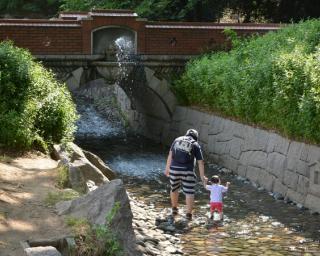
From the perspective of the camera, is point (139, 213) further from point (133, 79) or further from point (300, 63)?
point (133, 79)

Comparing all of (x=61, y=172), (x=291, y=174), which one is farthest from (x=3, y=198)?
(x=291, y=174)

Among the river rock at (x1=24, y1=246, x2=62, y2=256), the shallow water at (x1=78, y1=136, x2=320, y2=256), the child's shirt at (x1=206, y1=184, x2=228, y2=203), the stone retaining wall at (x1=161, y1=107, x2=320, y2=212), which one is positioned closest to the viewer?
the river rock at (x1=24, y1=246, x2=62, y2=256)

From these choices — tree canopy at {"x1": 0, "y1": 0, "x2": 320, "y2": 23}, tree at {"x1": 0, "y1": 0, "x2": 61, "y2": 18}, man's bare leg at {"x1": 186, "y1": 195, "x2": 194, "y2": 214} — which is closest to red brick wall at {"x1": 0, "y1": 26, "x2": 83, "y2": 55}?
tree canopy at {"x1": 0, "y1": 0, "x2": 320, "y2": 23}

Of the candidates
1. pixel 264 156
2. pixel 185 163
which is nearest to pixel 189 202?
pixel 185 163

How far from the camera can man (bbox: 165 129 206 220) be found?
30.8ft

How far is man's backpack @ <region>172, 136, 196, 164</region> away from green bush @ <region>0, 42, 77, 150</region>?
249 cm

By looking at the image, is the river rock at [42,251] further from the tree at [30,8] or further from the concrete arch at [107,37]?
the tree at [30,8]

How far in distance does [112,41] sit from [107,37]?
0.18 metres

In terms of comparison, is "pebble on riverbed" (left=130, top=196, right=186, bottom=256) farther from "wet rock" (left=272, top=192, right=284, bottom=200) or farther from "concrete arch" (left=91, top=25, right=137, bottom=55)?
"concrete arch" (left=91, top=25, right=137, bottom=55)

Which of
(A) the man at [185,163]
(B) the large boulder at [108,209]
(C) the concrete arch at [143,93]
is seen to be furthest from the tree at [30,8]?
(B) the large boulder at [108,209]

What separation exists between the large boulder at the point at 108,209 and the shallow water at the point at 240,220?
1.99m

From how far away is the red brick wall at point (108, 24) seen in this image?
16.6 metres

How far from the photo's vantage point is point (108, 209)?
6.27m

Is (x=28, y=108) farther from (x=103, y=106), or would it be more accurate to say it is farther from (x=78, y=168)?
(x=103, y=106)
